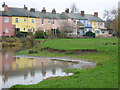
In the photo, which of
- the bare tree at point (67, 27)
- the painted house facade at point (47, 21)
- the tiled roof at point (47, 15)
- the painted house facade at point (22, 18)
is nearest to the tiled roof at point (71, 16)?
the tiled roof at point (47, 15)

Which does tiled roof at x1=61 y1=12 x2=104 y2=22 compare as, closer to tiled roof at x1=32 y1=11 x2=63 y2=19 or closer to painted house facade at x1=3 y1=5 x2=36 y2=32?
tiled roof at x1=32 y1=11 x2=63 y2=19

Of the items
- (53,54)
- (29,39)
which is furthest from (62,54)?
(29,39)

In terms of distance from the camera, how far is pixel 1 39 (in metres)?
66.9

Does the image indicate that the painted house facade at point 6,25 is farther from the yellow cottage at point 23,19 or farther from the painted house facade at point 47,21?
the painted house facade at point 47,21

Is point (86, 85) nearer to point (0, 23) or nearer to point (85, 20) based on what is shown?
point (0, 23)

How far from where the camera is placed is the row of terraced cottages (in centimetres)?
7875

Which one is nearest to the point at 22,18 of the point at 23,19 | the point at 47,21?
the point at 23,19

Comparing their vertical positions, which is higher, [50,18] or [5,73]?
[50,18]

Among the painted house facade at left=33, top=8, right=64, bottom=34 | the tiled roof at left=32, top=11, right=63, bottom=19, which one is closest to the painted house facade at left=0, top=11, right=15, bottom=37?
the painted house facade at left=33, top=8, right=64, bottom=34

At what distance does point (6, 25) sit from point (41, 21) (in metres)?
13.1

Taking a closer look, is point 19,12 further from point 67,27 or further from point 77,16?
point 77,16

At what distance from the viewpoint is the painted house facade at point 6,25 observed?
Result: 254 ft

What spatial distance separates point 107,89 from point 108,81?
1.94 m

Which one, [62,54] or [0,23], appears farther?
[0,23]
